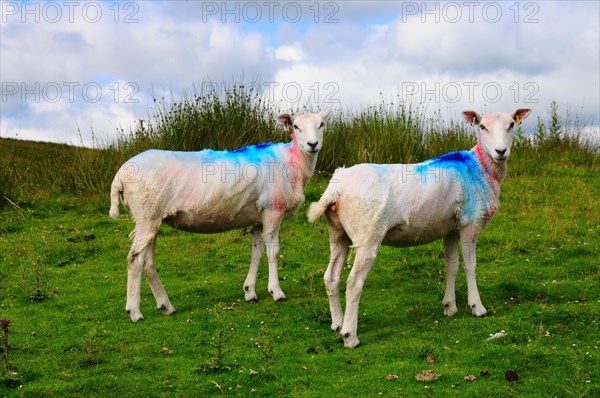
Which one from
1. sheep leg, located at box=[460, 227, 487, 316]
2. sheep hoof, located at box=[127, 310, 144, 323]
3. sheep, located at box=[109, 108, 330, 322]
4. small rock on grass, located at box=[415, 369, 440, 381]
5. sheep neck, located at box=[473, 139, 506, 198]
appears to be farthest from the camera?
sheep hoof, located at box=[127, 310, 144, 323]

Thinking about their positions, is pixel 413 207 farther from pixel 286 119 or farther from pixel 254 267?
pixel 254 267

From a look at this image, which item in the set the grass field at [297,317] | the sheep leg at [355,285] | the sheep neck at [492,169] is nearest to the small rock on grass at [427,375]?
the grass field at [297,317]

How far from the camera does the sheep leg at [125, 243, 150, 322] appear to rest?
9.99 m

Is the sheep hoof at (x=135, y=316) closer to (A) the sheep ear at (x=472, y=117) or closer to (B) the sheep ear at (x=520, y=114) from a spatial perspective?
(A) the sheep ear at (x=472, y=117)

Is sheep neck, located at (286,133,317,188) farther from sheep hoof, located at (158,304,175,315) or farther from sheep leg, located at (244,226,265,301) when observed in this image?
sheep hoof, located at (158,304,175,315)

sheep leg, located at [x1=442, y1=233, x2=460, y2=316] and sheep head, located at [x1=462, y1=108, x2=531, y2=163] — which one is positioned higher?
sheep head, located at [x1=462, y1=108, x2=531, y2=163]

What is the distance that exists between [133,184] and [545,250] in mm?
7088

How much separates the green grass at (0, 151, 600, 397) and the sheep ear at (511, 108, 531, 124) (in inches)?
93.2

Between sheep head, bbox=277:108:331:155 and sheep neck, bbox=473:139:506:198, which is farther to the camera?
sheep head, bbox=277:108:331:155

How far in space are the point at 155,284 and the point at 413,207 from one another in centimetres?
376

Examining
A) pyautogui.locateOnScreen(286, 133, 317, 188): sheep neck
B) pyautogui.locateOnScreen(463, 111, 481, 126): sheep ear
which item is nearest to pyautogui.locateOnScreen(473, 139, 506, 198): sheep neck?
pyautogui.locateOnScreen(463, 111, 481, 126): sheep ear

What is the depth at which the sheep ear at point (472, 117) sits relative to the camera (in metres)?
9.63

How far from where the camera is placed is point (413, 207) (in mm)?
8750

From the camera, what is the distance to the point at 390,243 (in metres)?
9.06
